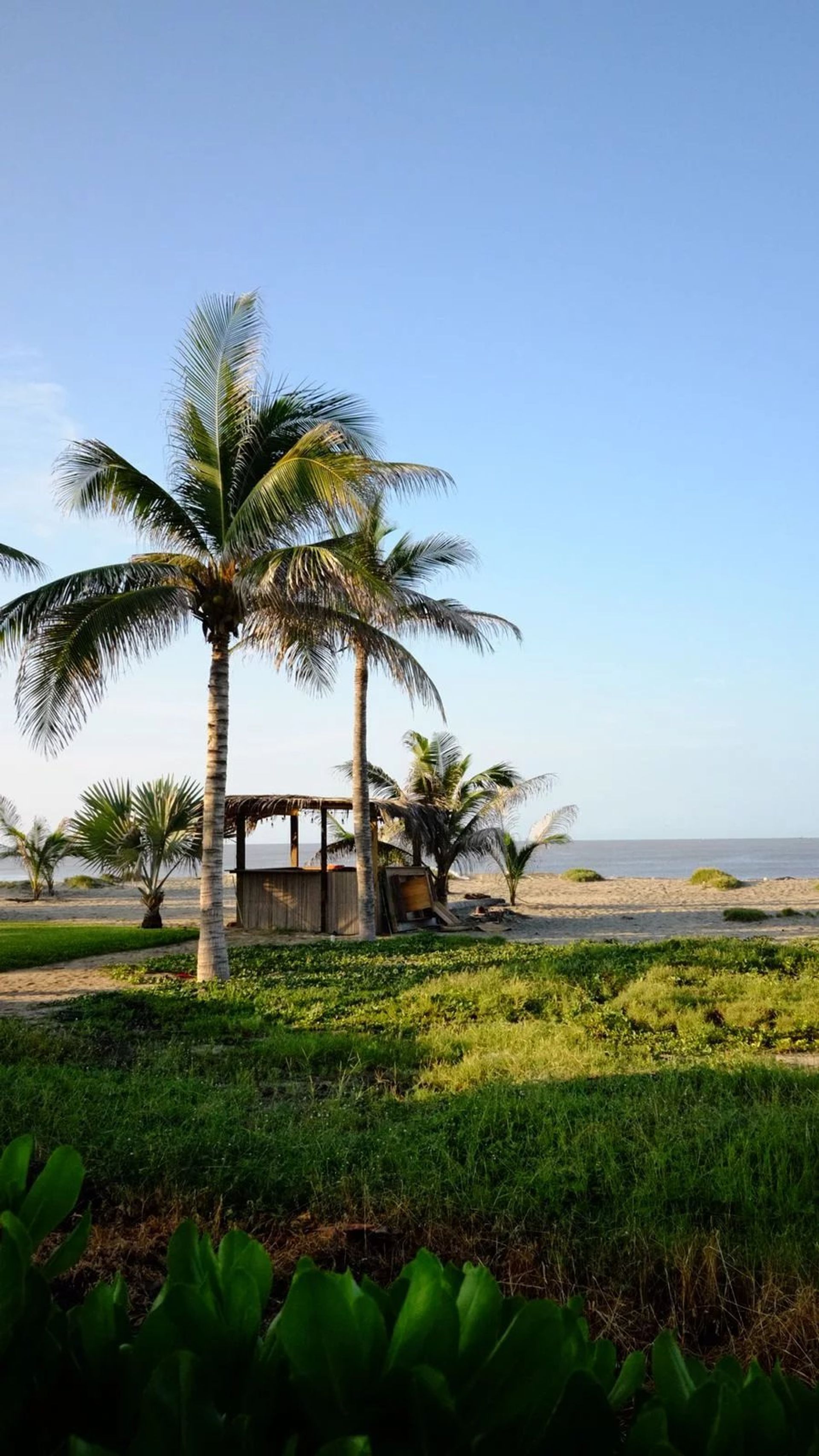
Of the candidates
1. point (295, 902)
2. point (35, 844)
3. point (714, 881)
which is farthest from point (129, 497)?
point (714, 881)

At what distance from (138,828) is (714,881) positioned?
2789 centimetres

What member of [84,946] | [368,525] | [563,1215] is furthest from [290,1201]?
[368,525]

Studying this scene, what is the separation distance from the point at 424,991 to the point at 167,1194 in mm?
7206

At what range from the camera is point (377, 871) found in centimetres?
2111

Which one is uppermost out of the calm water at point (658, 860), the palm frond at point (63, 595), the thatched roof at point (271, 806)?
the palm frond at point (63, 595)

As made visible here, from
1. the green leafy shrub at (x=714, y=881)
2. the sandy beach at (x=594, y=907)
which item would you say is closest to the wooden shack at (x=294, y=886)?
the sandy beach at (x=594, y=907)

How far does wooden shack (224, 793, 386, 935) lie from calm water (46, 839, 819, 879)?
6.53 meters

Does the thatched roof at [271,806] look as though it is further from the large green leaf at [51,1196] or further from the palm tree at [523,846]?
the large green leaf at [51,1196]

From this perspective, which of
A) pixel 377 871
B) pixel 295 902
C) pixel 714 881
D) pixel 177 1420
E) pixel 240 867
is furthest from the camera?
pixel 714 881

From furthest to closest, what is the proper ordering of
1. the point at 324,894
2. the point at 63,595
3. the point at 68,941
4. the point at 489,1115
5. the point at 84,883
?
the point at 84,883
the point at 324,894
the point at 68,941
the point at 63,595
the point at 489,1115

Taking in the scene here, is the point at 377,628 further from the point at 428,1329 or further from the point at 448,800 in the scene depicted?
the point at 428,1329

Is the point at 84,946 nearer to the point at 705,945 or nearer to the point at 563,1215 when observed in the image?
the point at 705,945

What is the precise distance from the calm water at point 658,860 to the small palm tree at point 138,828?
8.98 meters

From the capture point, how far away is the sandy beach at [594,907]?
2067cm
